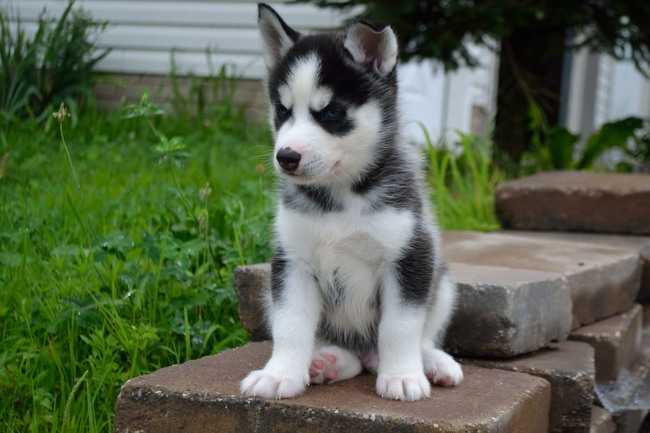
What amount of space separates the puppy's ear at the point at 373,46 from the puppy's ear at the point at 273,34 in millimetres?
202

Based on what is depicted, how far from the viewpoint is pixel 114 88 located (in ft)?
28.9

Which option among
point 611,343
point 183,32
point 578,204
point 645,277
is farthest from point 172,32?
point 611,343

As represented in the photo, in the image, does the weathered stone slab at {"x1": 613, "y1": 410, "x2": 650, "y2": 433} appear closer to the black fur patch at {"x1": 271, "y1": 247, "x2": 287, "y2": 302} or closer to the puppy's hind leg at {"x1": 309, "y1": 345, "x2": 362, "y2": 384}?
the puppy's hind leg at {"x1": 309, "y1": 345, "x2": 362, "y2": 384}

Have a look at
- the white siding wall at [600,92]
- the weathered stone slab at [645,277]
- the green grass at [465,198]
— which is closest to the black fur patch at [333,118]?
the weathered stone slab at [645,277]

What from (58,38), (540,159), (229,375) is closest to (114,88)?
(58,38)

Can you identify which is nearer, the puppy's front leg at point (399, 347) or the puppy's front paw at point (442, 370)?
the puppy's front leg at point (399, 347)

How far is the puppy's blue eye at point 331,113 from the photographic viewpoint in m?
2.40

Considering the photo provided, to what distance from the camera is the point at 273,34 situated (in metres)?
2.71

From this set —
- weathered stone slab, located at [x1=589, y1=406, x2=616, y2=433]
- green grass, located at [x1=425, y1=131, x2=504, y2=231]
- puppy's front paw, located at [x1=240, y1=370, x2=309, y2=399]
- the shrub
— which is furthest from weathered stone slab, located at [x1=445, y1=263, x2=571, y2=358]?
the shrub

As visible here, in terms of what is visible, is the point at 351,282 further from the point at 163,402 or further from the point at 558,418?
the point at 558,418

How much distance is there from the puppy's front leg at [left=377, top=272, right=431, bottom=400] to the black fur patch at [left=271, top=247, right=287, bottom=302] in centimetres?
29

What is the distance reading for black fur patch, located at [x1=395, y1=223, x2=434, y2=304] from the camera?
246 centimetres

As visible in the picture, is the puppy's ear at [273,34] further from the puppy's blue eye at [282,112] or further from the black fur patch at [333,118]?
the black fur patch at [333,118]

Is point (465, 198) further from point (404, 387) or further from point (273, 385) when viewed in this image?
point (273, 385)
